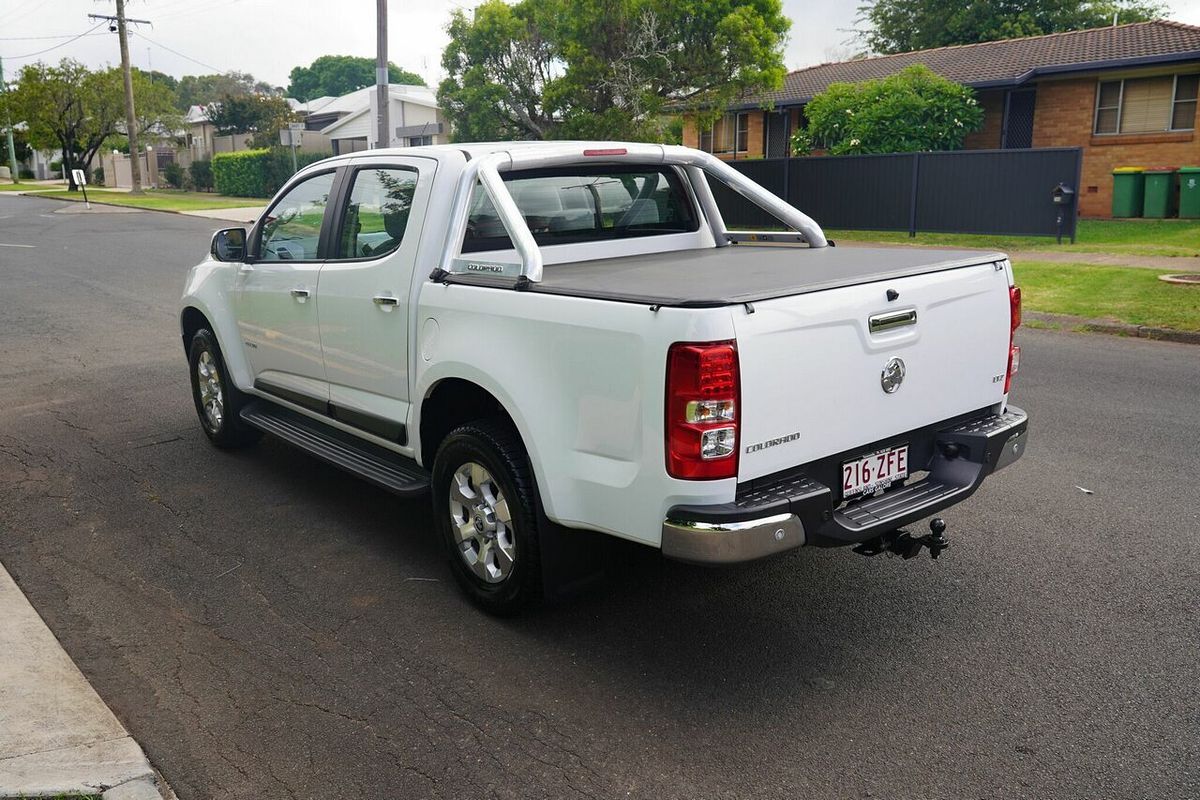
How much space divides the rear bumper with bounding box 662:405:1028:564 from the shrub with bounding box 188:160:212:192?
5381 centimetres

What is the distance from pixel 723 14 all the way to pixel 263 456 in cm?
1952

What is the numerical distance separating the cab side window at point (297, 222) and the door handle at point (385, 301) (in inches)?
34.6

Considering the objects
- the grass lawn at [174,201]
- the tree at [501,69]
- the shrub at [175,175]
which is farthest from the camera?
the shrub at [175,175]

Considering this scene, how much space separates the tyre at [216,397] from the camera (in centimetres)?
654

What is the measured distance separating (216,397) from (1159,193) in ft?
73.9

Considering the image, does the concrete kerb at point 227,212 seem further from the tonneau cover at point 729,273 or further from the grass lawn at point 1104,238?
the tonneau cover at point 729,273

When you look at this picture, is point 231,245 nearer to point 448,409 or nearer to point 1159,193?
point 448,409

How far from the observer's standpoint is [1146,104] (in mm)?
24750

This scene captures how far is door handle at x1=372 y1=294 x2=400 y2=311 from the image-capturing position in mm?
4668

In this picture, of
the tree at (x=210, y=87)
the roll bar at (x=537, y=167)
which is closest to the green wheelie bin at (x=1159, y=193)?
the roll bar at (x=537, y=167)

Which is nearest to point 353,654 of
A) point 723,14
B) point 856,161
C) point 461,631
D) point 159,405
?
point 461,631

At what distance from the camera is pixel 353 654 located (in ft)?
13.3

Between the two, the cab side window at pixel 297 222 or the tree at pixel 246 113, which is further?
the tree at pixel 246 113

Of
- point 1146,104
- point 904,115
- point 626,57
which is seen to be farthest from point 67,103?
point 1146,104
